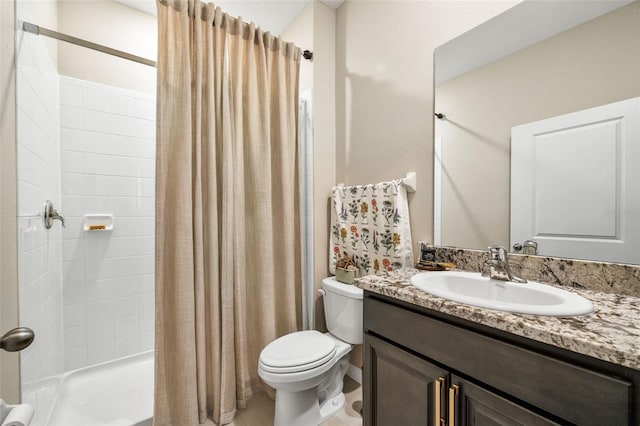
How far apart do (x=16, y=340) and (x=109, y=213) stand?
5.30 feet

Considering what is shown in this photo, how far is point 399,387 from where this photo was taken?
93cm

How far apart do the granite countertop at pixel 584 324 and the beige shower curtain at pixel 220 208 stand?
0.98 meters

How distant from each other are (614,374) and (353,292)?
1043 mm

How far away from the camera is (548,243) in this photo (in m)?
1.04

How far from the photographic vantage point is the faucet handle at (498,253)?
40.2 inches

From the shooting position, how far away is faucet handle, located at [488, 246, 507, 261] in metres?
1.02

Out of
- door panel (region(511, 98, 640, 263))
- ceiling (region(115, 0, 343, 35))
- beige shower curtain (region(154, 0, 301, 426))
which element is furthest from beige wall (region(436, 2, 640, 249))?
ceiling (region(115, 0, 343, 35))

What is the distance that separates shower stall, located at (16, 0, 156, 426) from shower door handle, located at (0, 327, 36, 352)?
0.92 meters

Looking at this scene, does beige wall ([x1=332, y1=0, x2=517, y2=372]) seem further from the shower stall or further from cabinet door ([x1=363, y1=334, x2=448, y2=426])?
the shower stall

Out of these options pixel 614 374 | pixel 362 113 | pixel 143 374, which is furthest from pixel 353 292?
pixel 143 374

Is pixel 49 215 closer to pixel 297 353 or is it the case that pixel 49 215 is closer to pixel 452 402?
pixel 297 353

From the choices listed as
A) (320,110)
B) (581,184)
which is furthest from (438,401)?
(320,110)

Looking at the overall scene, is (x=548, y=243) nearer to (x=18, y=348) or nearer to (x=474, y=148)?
(x=474, y=148)

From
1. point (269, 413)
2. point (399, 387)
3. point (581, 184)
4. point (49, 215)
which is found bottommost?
point (269, 413)
